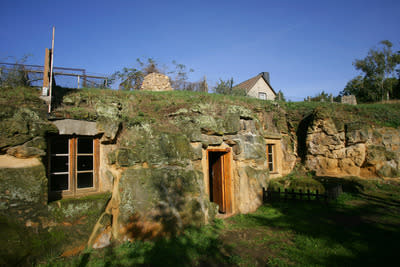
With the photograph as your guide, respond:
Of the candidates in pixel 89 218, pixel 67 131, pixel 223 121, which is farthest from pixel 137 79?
pixel 89 218

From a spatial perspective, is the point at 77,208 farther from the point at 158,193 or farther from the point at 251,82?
the point at 251,82

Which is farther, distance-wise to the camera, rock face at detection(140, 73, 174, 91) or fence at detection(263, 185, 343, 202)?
rock face at detection(140, 73, 174, 91)

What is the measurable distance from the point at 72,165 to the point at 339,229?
6351 mm

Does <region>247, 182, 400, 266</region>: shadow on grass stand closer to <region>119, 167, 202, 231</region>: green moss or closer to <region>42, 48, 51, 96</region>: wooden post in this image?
<region>119, 167, 202, 231</region>: green moss

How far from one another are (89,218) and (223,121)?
181 inches

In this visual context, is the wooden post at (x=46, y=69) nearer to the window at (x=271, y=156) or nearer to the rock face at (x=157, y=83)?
the rock face at (x=157, y=83)

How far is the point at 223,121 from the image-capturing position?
7.36m

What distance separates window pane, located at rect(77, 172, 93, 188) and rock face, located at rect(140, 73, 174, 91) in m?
7.94

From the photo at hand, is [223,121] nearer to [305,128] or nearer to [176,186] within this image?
[176,186]

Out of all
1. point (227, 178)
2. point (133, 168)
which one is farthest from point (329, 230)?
point (133, 168)

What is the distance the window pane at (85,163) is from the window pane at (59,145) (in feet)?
1.21

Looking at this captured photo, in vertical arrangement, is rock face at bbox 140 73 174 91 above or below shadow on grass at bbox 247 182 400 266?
above

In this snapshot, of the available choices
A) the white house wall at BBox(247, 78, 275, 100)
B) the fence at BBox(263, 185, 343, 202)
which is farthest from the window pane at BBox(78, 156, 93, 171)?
the white house wall at BBox(247, 78, 275, 100)

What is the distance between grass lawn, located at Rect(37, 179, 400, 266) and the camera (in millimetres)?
4125
